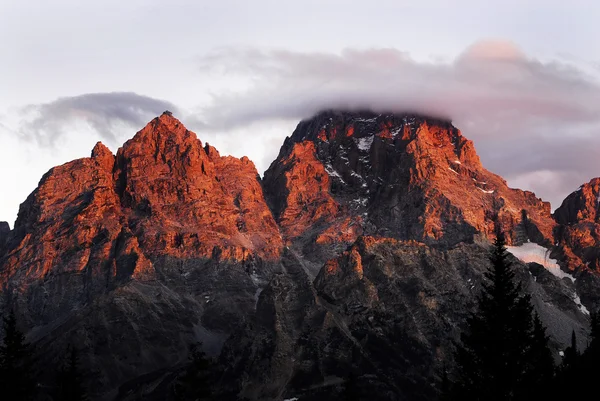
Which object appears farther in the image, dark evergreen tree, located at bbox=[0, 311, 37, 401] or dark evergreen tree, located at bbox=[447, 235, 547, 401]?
dark evergreen tree, located at bbox=[0, 311, 37, 401]

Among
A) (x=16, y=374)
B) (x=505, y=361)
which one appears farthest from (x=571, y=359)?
(x=16, y=374)

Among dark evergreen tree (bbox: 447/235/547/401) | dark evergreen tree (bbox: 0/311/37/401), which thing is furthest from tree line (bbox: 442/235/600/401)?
dark evergreen tree (bbox: 0/311/37/401)

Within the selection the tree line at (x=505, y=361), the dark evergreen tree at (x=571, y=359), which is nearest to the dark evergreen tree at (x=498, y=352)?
the tree line at (x=505, y=361)

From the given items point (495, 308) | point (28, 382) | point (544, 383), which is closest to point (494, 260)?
point (495, 308)

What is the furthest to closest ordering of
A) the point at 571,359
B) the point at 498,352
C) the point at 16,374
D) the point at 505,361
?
the point at 571,359
the point at 16,374
the point at 498,352
the point at 505,361

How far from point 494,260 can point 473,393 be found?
12.1 metres

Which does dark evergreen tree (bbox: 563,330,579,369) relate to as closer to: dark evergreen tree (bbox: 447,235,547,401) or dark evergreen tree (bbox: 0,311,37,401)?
dark evergreen tree (bbox: 447,235,547,401)

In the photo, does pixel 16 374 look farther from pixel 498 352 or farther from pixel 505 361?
pixel 505 361

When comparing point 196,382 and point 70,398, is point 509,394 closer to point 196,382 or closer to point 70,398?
point 196,382

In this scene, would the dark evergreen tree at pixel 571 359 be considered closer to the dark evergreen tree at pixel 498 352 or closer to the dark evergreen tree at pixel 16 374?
the dark evergreen tree at pixel 498 352

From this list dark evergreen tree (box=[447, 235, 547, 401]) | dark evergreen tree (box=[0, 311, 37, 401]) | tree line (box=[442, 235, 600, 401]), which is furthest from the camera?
dark evergreen tree (box=[0, 311, 37, 401])

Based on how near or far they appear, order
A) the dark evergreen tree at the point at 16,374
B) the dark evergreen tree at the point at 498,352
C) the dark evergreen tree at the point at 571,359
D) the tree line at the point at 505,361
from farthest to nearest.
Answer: the dark evergreen tree at the point at 571,359 → the dark evergreen tree at the point at 16,374 → the dark evergreen tree at the point at 498,352 → the tree line at the point at 505,361

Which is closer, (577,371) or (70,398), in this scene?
(577,371)

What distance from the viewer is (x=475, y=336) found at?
249 feet
